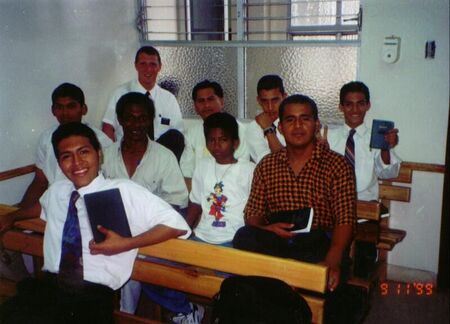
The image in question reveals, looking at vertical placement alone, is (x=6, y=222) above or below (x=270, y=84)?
below

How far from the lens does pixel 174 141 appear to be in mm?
2652

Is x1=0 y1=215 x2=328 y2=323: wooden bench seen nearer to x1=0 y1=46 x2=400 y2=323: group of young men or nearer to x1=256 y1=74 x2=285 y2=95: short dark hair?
x1=0 y1=46 x2=400 y2=323: group of young men

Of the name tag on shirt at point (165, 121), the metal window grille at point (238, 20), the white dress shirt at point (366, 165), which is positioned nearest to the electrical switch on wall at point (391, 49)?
the white dress shirt at point (366, 165)

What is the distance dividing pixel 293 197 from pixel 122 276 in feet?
2.08

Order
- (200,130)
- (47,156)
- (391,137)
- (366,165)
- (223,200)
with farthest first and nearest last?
1. (200,130)
2. (47,156)
3. (366,165)
4. (391,137)
5. (223,200)

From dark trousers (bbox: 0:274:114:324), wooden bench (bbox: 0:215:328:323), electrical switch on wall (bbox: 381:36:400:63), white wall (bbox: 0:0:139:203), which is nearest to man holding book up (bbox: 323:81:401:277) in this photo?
electrical switch on wall (bbox: 381:36:400:63)

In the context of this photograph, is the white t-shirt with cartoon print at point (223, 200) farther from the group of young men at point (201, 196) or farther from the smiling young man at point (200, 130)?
the smiling young man at point (200, 130)

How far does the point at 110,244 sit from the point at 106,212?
99 mm

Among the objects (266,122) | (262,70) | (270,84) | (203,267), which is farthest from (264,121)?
(203,267)

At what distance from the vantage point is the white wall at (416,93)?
2.22 metres

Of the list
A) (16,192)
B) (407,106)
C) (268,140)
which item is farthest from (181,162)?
(407,106)

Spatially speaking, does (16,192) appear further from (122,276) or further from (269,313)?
(269,313)

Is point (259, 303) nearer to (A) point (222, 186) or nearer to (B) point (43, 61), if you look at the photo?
(A) point (222, 186)

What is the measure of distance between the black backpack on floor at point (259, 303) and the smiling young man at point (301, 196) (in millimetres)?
219
